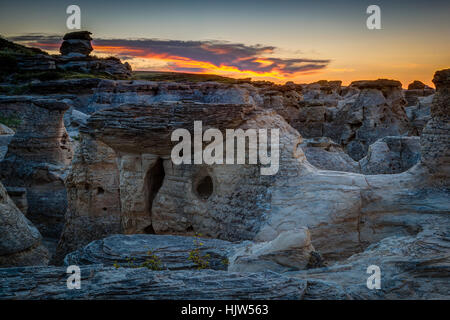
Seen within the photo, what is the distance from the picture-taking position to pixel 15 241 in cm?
1033

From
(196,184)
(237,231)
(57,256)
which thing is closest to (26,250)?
(57,256)

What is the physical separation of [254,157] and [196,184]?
1.84 metres

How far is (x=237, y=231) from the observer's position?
27.3ft

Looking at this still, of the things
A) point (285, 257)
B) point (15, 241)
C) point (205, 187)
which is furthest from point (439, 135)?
point (15, 241)

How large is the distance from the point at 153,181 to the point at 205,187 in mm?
1564

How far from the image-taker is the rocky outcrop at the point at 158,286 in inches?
165

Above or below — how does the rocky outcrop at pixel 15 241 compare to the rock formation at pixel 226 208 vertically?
→ below

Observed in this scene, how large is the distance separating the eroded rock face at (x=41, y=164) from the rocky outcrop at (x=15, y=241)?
5659 millimetres

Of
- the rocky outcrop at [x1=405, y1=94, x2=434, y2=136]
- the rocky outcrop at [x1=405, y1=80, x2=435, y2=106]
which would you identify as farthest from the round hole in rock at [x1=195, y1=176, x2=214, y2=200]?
the rocky outcrop at [x1=405, y1=80, x2=435, y2=106]

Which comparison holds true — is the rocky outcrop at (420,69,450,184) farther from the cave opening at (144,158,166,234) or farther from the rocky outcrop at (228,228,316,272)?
the cave opening at (144,158,166,234)

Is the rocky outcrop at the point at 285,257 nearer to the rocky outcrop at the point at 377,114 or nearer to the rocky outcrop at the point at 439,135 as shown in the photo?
the rocky outcrop at the point at 439,135

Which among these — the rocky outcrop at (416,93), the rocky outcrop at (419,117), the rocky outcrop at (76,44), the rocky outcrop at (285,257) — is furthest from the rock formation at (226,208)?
the rocky outcrop at (76,44)

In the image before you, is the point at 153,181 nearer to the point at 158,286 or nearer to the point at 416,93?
the point at 158,286

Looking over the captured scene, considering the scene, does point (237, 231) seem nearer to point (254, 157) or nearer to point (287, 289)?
point (254, 157)
